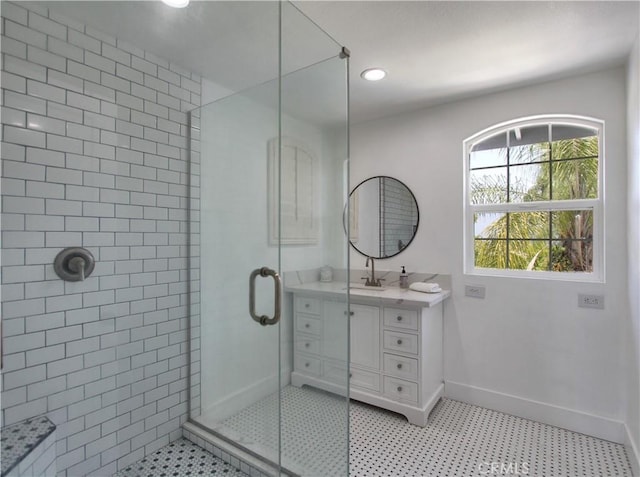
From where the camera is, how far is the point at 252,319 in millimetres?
1843

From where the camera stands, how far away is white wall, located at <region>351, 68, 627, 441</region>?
226 centimetres

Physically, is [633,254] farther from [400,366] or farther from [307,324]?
[307,324]

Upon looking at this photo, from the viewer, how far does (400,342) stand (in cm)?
251

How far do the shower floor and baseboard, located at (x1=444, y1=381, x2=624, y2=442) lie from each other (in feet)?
0.15

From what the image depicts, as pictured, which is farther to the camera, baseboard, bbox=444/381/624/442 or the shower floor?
baseboard, bbox=444/381/624/442

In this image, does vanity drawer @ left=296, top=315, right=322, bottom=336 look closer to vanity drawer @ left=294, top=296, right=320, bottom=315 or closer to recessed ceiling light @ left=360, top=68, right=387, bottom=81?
vanity drawer @ left=294, top=296, right=320, bottom=315

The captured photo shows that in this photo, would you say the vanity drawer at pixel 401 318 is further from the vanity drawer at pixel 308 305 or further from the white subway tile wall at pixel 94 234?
the white subway tile wall at pixel 94 234

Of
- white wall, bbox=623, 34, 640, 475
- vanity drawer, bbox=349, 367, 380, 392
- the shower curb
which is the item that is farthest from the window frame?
the shower curb

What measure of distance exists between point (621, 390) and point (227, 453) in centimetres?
250

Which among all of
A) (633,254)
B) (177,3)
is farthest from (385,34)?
(633,254)

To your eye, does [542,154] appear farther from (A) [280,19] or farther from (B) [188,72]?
(B) [188,72]

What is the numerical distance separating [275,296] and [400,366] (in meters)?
1.34

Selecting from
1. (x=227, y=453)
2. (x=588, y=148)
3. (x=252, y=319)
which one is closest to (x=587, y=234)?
(x=588, y=148)

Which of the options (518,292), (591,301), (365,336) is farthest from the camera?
(365,336)
